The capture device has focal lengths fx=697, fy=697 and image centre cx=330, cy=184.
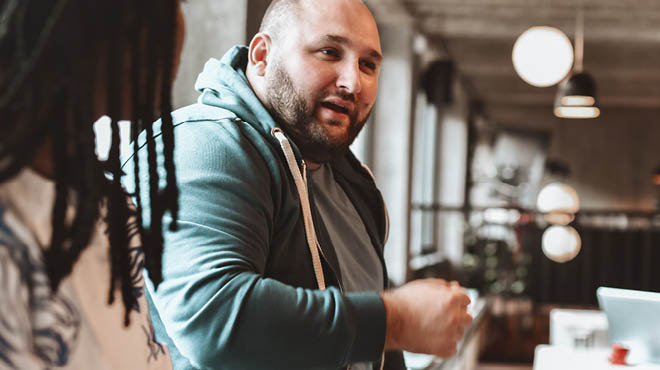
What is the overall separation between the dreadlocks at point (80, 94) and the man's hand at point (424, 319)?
32 centimetres

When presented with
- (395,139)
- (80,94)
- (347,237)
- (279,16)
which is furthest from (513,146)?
(80,94)

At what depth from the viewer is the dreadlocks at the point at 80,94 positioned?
0.54 meters

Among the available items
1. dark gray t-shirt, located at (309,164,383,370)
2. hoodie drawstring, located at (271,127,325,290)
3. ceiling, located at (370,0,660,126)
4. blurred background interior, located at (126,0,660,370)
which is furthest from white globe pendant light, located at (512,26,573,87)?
hoodie drawstring, located at (271,127,325,290)

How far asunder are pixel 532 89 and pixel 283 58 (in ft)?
35.8

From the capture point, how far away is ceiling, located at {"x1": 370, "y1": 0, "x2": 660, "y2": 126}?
19.7 ft

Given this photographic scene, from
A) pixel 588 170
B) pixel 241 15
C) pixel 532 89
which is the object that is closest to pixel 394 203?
pixel 241 15

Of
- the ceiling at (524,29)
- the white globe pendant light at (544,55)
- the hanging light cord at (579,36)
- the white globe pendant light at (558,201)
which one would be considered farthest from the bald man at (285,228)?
the white globe pendant light at (558,201)

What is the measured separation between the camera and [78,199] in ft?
1.93

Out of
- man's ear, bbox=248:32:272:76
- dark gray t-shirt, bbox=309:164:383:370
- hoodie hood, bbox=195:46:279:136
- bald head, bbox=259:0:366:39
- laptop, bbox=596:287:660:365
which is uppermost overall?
bald head, bbox=259:0:366:39

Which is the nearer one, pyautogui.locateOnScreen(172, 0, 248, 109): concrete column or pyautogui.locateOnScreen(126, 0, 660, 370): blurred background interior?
pyautogui.locateOnScreen(172, 0, 248, 109): concrete column

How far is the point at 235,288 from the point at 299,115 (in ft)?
1.18

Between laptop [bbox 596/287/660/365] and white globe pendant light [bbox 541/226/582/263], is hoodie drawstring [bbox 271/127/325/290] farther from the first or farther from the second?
white globe pendant light [bbox 541/226/582/263]

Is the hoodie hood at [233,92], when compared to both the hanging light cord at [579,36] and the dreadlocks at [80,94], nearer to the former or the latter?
the dreadlocks at [80,94]

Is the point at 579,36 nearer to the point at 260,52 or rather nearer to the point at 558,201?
the point at 558,201
